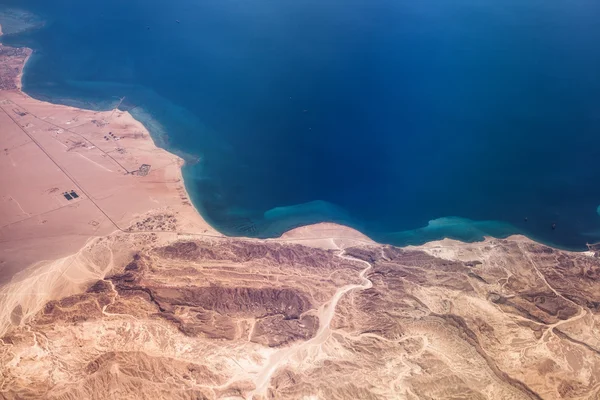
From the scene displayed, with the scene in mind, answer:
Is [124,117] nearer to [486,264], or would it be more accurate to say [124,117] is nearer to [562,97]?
[486,264]

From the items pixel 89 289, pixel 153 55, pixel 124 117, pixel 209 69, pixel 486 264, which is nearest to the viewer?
pixel 89 289

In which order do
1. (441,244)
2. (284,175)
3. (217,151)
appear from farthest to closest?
1. (217,151)
2. (284,175)
3. (441,244)

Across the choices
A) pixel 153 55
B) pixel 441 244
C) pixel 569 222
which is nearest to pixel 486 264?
pixel 441 244

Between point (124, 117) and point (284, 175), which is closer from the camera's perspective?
point (284, 175)

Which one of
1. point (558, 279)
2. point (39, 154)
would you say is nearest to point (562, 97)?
point (558, 279)

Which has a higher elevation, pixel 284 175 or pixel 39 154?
pixel 284 175

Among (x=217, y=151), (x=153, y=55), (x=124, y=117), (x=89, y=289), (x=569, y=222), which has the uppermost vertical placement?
(x=569, y=222)
